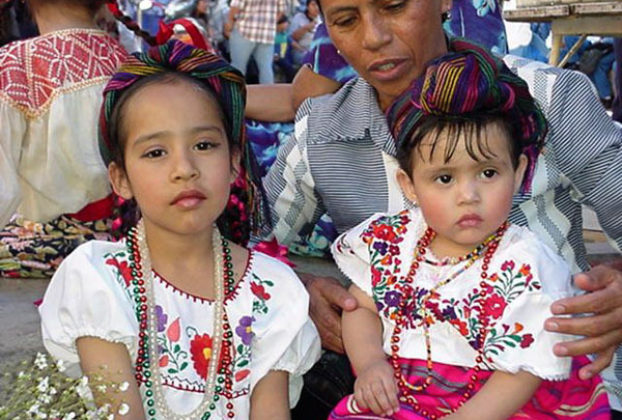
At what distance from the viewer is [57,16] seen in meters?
3.08

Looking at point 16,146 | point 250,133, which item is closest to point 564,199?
point 250,133

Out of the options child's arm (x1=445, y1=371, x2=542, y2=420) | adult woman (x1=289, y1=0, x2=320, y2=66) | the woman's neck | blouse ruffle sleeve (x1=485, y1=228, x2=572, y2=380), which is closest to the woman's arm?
the woman's neck

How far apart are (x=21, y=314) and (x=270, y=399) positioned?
1.05 m

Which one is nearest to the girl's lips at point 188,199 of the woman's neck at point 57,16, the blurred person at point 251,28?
the woman's neck at point 57,16

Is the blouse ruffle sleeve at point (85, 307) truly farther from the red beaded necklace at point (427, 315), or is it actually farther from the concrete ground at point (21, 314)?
the red beaded necklace at point (427, 315)

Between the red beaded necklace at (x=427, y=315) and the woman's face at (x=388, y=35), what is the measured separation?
1.59 feet

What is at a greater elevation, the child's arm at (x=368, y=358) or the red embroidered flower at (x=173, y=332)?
the red embroidered flower at (x=173, y=332)

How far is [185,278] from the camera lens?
215 centimetres

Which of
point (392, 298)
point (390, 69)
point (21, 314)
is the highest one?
point (390, 69)

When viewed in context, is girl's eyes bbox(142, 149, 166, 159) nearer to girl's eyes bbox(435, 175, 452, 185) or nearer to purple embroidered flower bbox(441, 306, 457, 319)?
girl's eyes bbox(435, 175, 452, 185)

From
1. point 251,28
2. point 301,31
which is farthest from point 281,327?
point 301,31

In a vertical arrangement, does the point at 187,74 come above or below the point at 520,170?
above

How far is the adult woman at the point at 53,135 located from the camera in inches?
116

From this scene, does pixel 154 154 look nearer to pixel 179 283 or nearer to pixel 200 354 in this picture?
pixel 179 283
